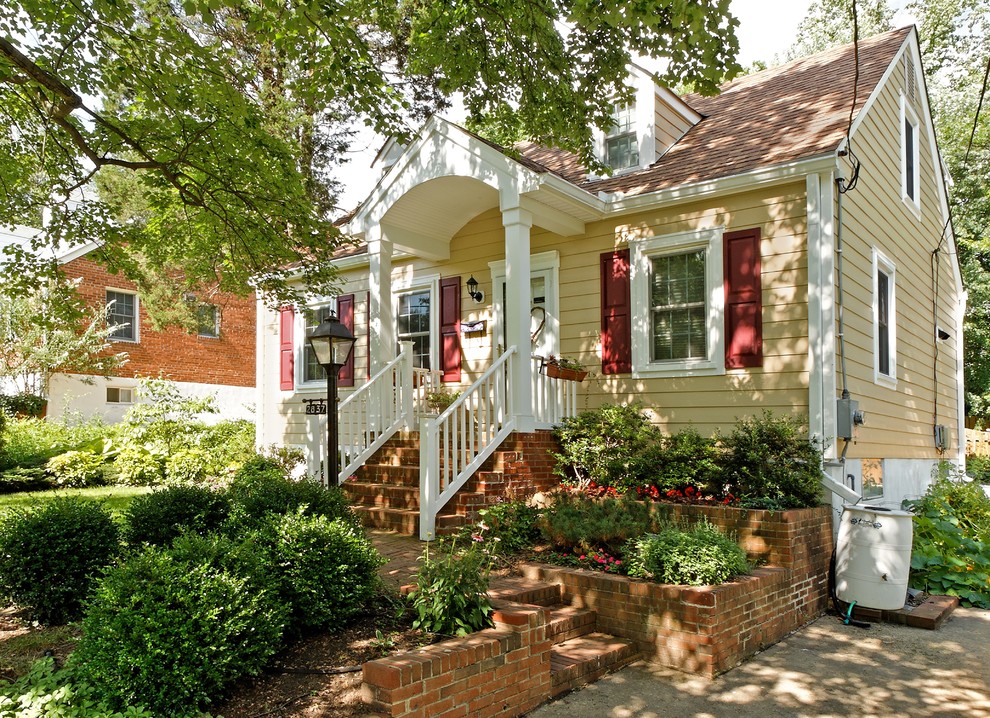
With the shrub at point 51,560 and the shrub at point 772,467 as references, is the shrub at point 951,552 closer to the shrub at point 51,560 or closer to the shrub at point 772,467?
the shrub at point 772,467

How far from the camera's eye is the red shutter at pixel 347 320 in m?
12.4

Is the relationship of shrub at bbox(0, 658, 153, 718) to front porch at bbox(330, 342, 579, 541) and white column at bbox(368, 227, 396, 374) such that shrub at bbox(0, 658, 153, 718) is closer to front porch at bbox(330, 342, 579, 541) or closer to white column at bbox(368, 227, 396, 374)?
front porch at bbox(330, 342, 579, 541)

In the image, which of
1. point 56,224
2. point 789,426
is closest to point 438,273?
point 56,224

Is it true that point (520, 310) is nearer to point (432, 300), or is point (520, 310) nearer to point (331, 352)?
point (331, 352)

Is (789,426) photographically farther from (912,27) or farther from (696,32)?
(912,27)

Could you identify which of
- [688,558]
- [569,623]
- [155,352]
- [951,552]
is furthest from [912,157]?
[155,352]

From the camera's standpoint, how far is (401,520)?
26.1ft

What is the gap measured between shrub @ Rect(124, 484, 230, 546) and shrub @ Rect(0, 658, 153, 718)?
74.7 inches

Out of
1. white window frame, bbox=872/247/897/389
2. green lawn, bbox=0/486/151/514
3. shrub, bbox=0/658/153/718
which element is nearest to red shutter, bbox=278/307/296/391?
green lawn, bbox=0/486/151/514

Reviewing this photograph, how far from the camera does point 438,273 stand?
449 inches

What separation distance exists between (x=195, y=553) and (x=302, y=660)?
89cm

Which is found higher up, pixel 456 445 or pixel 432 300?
pixel 432 300

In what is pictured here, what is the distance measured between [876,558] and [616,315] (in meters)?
4.10

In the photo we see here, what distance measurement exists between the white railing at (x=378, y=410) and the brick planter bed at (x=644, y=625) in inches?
135
